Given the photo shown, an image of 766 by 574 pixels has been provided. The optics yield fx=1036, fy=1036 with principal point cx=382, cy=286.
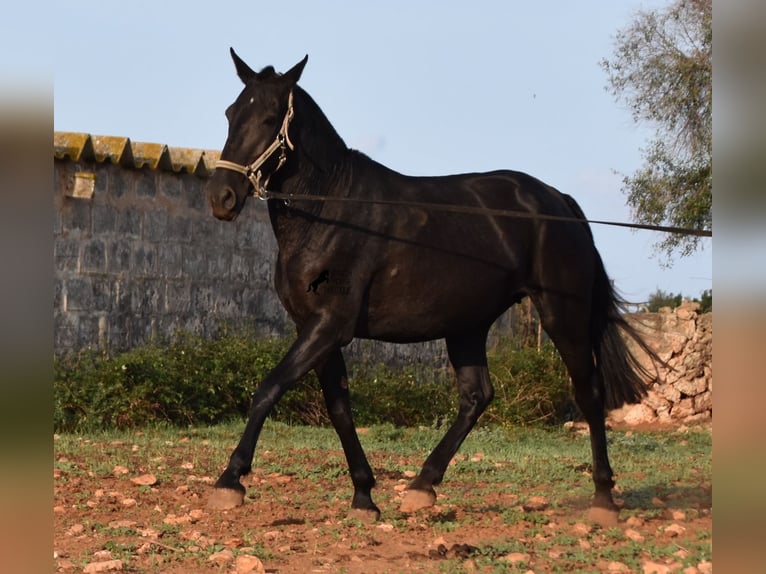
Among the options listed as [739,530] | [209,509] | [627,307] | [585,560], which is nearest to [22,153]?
[739,530]

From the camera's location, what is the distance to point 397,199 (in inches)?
240

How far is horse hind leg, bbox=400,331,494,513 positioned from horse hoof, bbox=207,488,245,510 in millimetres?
1199

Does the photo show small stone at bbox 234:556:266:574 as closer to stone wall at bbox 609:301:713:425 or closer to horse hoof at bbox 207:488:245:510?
horse hoof at bbox 207:488:245:510

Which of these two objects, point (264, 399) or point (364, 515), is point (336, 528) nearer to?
point (364, 515)

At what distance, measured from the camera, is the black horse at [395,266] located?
561 cm

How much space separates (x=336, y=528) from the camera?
5.64 metres

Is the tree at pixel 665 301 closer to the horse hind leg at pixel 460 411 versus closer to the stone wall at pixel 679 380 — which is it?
the stone wall at pixel 679 380

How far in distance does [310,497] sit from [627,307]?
248cm

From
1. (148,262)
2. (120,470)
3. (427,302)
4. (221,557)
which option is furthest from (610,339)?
(148,262)

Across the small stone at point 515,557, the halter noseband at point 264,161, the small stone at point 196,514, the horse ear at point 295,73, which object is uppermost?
the horse ear at point 295,73

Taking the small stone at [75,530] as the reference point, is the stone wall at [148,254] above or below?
above

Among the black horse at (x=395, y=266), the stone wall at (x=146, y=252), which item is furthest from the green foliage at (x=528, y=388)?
the black horse at (x=395, y=266)

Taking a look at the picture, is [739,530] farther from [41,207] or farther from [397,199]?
[397,199]

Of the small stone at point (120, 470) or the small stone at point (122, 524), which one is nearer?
the small stone at point (122, 524)
